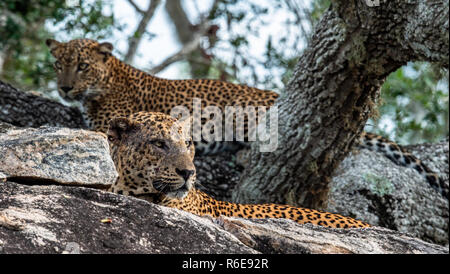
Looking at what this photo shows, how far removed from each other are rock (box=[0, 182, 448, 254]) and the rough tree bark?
2.62 m

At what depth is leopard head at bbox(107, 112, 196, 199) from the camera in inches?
273

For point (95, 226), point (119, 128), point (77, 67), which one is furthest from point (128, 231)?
point (77, 67)

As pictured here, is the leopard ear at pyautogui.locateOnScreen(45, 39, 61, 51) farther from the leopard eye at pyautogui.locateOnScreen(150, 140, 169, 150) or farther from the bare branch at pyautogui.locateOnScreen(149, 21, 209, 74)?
the leopard eye at pyautogui.locateOnScreen(150, 140, 169, 150)

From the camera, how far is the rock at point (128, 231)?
483 cm

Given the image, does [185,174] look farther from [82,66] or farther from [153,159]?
[82,66]

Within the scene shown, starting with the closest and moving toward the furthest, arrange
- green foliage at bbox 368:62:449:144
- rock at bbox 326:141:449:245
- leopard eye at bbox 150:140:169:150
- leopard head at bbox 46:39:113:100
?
leopard eye at bbox 150:140:169:150, rock at bbox 326:141:449:245, leopard head at bbox 46:39:113:100, green foliage at bbox 368:62:449:144

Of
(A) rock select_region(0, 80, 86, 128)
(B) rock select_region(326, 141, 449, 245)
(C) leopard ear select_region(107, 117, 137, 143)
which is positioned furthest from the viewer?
(A) rock select_region(0, 80, 86, 128)

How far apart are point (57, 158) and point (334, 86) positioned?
3.94 meters

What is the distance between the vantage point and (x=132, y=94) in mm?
11977

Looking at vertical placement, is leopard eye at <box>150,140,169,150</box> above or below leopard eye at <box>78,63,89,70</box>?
below

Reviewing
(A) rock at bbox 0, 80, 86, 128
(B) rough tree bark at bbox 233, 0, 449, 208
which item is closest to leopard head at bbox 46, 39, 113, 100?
(A) rock at bbox 0, 80, 86, 128
